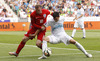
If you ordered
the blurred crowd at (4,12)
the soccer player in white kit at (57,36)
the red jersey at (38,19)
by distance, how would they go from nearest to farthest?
1. the soccer player in white kit at (57,36)
2. the red jersey at (38,19)
3. the blurred crowd at (4,12)

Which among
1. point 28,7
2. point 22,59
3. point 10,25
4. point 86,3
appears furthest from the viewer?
point 86,3

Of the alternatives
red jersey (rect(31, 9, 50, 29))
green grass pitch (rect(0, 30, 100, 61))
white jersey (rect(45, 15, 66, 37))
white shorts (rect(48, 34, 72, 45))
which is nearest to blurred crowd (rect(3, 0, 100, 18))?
green grass pitch (rect(0, 30, 100, 61))

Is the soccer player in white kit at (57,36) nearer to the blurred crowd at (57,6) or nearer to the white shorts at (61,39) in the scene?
the white shorts at (61,39)

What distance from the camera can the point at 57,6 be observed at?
39.9 meters

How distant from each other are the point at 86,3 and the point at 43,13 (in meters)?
31.4

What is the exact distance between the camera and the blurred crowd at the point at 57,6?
37.6 m

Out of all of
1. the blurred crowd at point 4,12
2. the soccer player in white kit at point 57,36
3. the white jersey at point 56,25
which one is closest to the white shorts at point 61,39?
the soccer player in white kit at point 57,36

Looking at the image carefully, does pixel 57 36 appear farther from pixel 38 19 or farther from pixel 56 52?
pixel 56 52

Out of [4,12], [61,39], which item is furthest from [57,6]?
[61,39]

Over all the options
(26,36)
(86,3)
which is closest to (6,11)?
(86,3)

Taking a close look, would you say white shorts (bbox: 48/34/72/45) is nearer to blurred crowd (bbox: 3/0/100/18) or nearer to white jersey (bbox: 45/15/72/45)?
white jersey (bbox: 45/15/72/45)

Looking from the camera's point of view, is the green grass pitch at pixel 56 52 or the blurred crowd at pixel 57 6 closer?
the green grass pitch at pixel 56 52

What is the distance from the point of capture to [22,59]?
9.46m

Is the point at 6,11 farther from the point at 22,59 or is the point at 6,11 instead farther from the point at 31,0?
the point at 22,59
